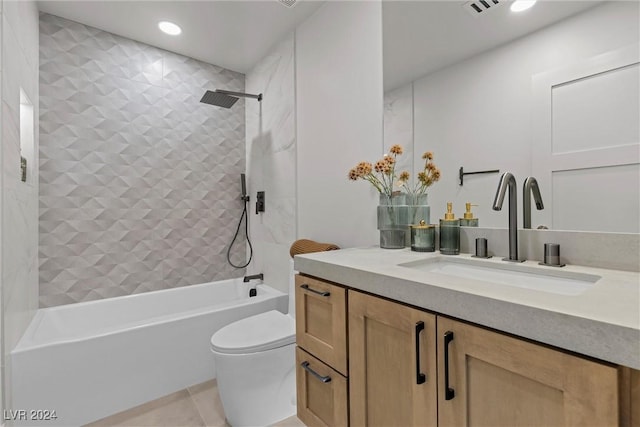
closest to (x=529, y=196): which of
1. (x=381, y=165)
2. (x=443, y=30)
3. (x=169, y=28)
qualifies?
(x=381, y=165)

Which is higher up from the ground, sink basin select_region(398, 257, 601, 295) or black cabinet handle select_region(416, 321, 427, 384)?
sink basin select_region(398, 257, 601, 295)

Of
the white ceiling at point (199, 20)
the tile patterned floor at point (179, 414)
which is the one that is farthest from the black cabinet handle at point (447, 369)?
the white ceiling at point (199, 20)

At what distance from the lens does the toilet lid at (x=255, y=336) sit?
1493mm

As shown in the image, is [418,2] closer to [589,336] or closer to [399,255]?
[399,255]

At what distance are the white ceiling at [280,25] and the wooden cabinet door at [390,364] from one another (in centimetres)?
112

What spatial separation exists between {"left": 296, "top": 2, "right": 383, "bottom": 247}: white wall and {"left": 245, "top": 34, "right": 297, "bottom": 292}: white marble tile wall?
131mm

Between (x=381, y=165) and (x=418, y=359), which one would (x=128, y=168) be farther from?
(x=418, y=359)

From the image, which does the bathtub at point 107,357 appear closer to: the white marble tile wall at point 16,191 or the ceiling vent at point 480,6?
the white marble tile wall at point 16,191

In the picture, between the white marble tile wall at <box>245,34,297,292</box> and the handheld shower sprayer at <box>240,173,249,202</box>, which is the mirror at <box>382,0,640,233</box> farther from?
the handheld shower sprayer at <box>240,173,249,202</box>

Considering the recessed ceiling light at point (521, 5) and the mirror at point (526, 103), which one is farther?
the recessed ceiling light at point (521, 5)

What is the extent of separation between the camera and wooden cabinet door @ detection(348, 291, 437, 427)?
74cm

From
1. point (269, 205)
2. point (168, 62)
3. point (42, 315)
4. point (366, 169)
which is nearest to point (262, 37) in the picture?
point (168, 62)

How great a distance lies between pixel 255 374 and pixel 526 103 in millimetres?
1690

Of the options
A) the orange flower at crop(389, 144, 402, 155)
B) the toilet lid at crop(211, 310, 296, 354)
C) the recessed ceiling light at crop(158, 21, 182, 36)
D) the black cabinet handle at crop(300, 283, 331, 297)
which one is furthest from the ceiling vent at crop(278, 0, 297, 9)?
the toilet lid at crop(211, 310, 296, 354)
